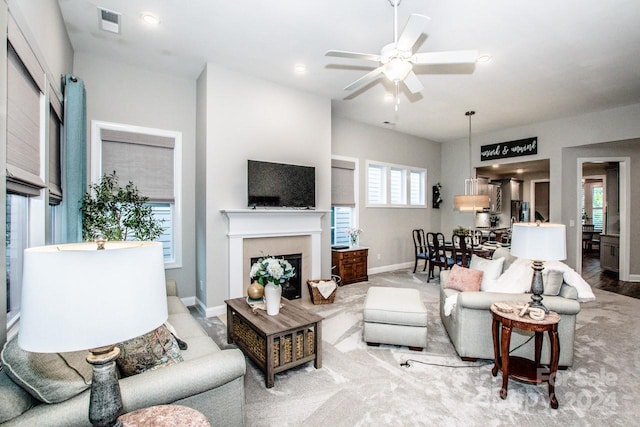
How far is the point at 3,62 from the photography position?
144cm

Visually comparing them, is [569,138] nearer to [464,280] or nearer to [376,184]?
[376,184]

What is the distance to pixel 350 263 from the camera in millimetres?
5621

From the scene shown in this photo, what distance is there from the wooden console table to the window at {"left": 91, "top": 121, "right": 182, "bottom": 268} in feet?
8.52

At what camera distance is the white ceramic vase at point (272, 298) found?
2.69 meters

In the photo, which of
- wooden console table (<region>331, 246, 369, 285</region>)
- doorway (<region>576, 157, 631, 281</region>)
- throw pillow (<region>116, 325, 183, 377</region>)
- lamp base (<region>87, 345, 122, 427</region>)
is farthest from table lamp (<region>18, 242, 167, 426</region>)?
doorway (<region>576, 157, 631, 281</region>)

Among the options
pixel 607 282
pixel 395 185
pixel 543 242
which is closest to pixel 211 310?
pixel 543 242

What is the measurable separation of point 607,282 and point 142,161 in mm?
8306

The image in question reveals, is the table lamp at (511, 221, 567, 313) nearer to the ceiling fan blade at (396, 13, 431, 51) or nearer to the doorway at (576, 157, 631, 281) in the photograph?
the ceiling fan blade at (396, 13, 431, 51)

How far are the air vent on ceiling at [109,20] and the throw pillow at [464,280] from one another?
14.1 feet

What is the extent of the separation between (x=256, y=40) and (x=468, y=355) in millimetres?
3819

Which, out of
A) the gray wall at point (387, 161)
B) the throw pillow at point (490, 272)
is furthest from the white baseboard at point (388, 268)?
the throw pillow at point (490, 272)

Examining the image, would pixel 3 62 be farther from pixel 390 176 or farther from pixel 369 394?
pixel 390 176

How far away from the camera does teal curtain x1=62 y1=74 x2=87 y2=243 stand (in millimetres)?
2777

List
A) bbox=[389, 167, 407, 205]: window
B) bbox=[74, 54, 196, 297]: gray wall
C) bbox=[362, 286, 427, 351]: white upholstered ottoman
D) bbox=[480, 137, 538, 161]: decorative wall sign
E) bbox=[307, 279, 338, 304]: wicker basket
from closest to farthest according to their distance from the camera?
bbox=[362, 286, 427, 351]: white upholstered ottoman → bbox=[74, 54, 196, 297]: gray wall → bbox=[307, 279, 338, 304]: wicker basket → bbox=[480, 137, 538, 161]: decorative wall sign → bbox=[389, 167, 407, 205]: window
